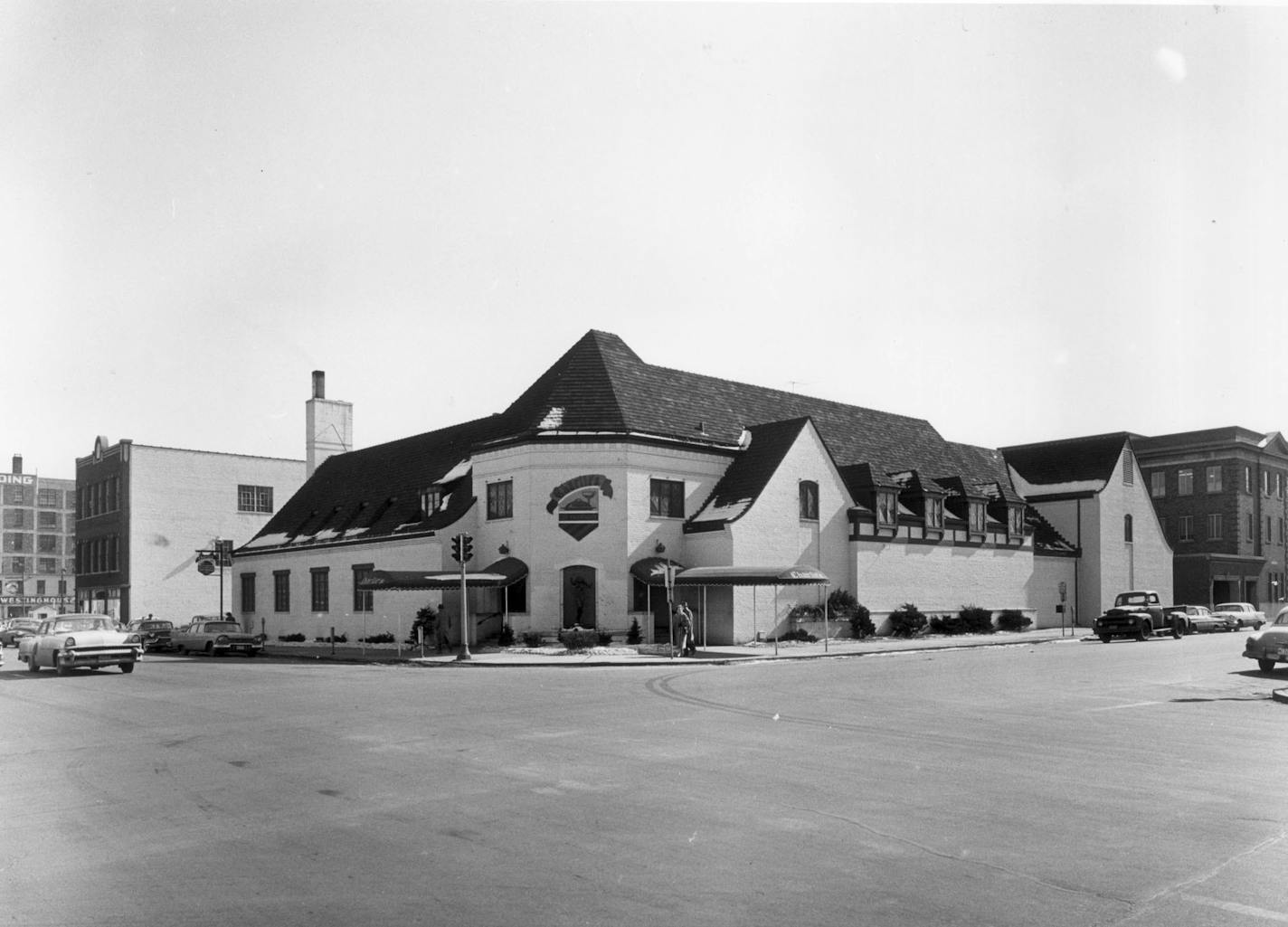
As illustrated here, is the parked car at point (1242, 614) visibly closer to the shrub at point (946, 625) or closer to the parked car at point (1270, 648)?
the shrub at point (946, 625)

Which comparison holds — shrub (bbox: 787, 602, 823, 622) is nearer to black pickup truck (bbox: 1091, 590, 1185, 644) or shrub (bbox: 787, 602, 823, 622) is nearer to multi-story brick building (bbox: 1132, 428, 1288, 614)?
black pickup truck (bbox: 1091, 590, 1185, 644)

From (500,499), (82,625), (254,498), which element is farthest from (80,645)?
(254,498)

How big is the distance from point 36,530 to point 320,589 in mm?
81764

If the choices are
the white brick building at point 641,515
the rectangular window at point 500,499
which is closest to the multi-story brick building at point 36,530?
the white brick building at point 641,515

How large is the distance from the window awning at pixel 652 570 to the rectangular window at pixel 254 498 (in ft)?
125

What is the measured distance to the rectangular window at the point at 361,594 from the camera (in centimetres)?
4497

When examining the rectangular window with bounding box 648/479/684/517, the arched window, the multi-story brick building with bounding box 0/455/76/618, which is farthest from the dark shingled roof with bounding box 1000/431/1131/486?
the multi-story brick building with bounding box 0/455/76/618

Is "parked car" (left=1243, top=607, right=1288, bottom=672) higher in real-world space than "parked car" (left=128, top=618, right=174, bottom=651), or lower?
higher

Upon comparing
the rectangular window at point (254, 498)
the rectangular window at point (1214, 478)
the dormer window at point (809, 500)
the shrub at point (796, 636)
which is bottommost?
the shrub at point (796, 636)

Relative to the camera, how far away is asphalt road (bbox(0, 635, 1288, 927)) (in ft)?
21.8

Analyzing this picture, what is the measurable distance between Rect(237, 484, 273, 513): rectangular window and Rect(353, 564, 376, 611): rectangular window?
2547 cm

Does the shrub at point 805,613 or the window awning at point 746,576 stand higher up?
the window awning at point 746,576

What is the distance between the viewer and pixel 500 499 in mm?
40594

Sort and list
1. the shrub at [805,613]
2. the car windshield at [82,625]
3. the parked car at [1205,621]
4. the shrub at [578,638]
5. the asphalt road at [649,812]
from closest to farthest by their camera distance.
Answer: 1. the asphalt road at [649,812]
2. the car windshield at [82,625]
3. the shrub at [578,638]
4. the shrub at [805,613]
5. the parked car at [1205,621]
